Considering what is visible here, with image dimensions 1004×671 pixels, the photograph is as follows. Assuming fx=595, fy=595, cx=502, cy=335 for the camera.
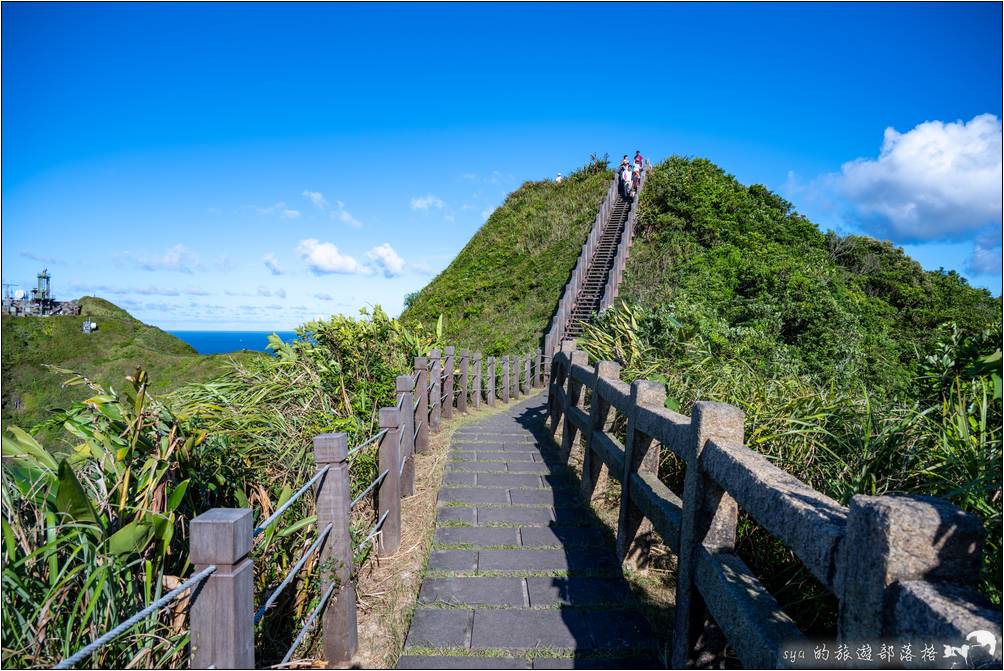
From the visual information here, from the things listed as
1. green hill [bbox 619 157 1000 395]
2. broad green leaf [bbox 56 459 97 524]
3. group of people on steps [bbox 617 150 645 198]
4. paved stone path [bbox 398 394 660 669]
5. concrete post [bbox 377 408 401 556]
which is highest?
group of people on steps [bbox 617 150 645 198]

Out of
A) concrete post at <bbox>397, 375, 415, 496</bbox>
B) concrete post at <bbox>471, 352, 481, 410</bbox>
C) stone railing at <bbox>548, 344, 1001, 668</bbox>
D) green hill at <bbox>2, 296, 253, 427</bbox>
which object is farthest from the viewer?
concrete post at <bbox>471, 352, 481, 410</bbox>

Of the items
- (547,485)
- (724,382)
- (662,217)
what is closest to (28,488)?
(547,485)

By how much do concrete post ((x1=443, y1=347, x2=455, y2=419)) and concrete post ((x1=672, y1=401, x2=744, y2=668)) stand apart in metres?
6.97

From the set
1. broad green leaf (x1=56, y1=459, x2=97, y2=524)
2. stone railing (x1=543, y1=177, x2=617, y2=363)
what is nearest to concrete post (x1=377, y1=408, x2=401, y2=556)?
broad green leaf (x1=56, y1=459, x2=97, y2=524)

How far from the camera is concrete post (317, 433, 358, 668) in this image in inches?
123

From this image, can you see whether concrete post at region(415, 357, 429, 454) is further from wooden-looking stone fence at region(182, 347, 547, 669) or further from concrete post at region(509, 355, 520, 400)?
concrete post at region(509, 355, 520, 400)

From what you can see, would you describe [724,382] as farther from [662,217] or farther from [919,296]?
[662,217]

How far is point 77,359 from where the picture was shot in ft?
42.2

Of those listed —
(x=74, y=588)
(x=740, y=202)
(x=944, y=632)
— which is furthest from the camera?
(x=740, y=202)

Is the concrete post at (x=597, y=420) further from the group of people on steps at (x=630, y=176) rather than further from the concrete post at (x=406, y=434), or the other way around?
the group of people on steps at (x=630, y=176)

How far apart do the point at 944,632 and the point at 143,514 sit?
284 cm

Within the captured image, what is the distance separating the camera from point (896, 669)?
4.83 feet

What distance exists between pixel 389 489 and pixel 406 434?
3.14 feet

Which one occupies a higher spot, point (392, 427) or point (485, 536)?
point (392, 427)
